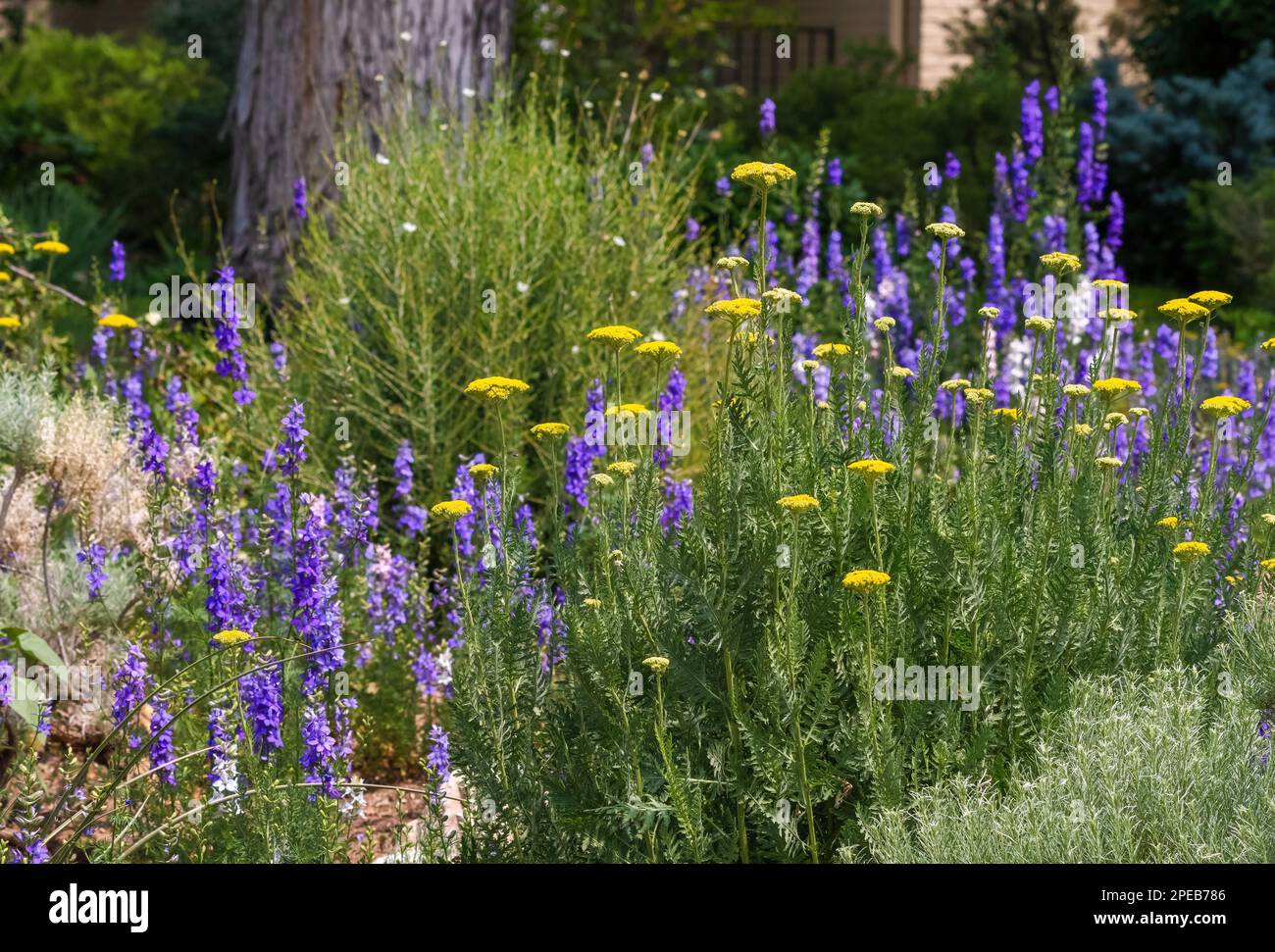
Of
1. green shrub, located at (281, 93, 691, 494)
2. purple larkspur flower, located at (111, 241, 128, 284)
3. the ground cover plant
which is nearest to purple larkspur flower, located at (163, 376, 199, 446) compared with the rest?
the ground cover plant

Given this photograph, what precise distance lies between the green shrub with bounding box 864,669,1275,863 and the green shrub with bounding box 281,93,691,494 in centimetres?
279

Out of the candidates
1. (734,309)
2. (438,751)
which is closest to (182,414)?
(438,751)

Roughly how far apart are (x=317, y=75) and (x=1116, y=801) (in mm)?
5613

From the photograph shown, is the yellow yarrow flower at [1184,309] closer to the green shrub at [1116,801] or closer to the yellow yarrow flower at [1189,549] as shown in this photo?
the yellow yarrow flower at [1189,549]

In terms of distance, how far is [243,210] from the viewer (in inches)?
294

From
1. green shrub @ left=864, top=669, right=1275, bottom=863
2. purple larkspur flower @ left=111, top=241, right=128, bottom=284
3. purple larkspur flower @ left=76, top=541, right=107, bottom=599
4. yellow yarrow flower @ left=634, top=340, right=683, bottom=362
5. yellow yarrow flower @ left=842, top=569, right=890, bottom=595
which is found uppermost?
purple larkspur flower @ left=111, top=241, right=128, bottom=284

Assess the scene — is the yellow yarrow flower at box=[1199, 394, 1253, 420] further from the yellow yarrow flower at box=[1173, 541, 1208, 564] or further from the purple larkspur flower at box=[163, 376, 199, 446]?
the purple larkspur flower at box=[163, 376, 199, 446]

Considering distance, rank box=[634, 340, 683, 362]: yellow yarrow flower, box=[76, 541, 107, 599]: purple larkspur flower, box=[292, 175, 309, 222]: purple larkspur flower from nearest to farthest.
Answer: box=[634, 340, 683, 362]: yellow yarrow flower, box=[76, 541, 107, 599]: purple larkspur flower, box=[292, 175, 309, 222]: purple larkspur flower

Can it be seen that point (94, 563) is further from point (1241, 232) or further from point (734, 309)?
point (1241, 232)

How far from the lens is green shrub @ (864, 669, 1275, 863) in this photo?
2615mm

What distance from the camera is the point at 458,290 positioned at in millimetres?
5602
